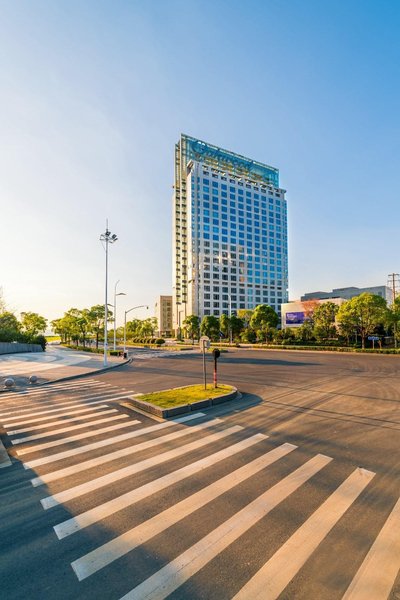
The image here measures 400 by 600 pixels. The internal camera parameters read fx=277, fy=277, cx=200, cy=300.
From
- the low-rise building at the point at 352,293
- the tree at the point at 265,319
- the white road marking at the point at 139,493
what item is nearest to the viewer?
the white road marking at the point at 139,493

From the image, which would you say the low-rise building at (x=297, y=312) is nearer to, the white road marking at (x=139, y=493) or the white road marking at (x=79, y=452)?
the white road marking at (x=79, y=452)

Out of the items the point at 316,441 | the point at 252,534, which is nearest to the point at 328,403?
the point at 316,441

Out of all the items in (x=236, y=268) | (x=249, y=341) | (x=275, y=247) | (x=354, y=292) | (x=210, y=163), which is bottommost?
(x=249, y=341)

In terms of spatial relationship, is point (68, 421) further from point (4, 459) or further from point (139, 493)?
point (139, 493)

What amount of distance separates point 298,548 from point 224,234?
10723cm

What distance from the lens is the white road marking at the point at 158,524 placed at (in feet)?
11.1

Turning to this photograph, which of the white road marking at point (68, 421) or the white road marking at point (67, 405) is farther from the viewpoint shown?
the white road marking at point (67, 405)

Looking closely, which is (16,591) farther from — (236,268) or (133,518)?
(236,268)

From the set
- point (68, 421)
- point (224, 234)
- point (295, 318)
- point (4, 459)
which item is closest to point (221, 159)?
point (224, 234)

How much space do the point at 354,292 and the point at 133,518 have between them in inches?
4623

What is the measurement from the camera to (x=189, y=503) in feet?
14.9

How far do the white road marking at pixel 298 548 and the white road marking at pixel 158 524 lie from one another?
1.38 m

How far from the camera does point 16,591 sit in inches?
119

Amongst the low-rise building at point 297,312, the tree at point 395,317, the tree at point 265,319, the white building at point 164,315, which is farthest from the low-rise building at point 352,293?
the white building at point 164,315
